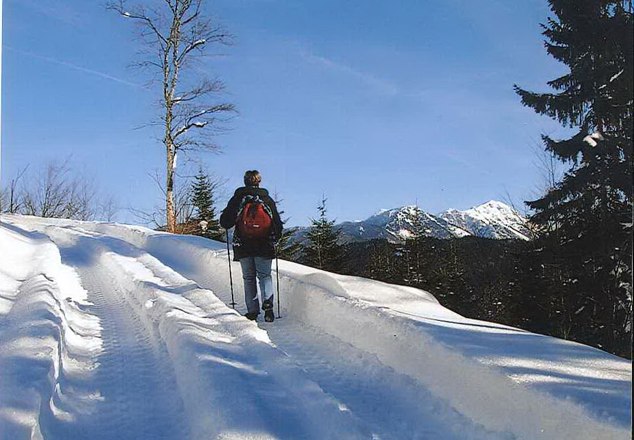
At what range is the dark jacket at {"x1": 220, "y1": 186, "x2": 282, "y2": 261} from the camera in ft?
25.9

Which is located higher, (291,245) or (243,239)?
(243,239)

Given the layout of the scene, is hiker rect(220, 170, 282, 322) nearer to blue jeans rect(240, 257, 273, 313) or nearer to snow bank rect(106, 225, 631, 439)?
blue jeans rect(240, 257, 273, 313)

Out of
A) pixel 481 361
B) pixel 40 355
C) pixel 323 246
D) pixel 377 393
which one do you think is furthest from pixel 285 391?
pixel 323 246

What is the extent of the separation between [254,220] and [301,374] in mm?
3220

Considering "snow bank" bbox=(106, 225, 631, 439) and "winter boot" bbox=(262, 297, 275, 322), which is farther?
"winter boot" bbox=(262, 297, 275, 322)

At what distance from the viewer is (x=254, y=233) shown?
7867mm

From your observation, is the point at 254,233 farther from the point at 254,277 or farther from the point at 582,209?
the point at 582,209

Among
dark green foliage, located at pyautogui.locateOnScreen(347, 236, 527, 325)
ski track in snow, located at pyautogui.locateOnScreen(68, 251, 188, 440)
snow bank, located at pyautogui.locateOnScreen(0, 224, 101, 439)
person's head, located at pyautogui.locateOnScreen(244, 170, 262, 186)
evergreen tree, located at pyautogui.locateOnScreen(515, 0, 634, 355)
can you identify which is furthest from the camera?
dark green foliage, located at pyautogui.locateOnScreen(347, 236, 527, 325)

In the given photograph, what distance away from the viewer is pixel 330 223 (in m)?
32.8

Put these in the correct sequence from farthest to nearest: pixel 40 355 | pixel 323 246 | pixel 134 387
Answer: pixel 323 246, pixel 134 387, pixel 40 355

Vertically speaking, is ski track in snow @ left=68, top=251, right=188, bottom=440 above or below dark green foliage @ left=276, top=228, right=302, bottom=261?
below

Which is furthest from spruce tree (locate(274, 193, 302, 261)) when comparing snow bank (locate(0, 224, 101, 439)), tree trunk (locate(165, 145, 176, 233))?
snow bank (locate(0, 224, 101, 439))

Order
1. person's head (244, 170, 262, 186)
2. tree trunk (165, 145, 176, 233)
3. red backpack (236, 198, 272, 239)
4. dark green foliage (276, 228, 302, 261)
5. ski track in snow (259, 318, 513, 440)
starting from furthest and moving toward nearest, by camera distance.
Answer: dark green foliage (276, 228, 302, 261)
tree trunk (165, 145, 176, 233)
person's head (244, 170, 262, 186)
red backpack (236, 198, 272, 239)
ski track in snow (259, 318, 513, 440)

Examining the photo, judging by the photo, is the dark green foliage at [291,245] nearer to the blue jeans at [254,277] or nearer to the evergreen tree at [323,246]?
the evergreen tree at [323,246]
